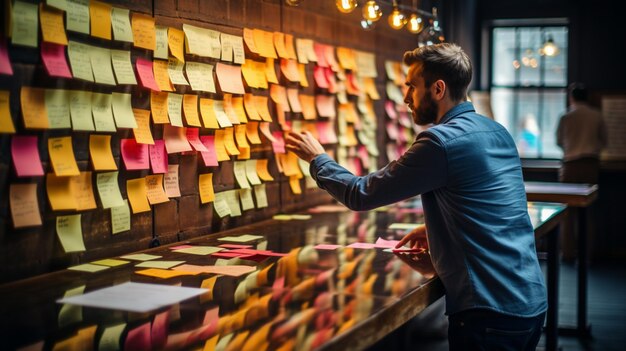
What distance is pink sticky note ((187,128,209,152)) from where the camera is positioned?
288cm

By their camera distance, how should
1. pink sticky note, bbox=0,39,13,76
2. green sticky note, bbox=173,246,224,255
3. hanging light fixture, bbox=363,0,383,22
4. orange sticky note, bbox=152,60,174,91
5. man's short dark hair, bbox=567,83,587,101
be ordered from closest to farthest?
pink sticky note, bbox=0,39,13,76 → green sticky note, bbox=173,246,224,255 → orange sticky note, bbox=152,60,174,91 → hanging light fixture, bbox=363,0,383,22 → man's short dark hair, bbox=567,83,587,101

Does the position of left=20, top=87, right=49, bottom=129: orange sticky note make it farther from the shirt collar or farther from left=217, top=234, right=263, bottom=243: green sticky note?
the shirt collar

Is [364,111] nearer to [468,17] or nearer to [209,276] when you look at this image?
[209,276]

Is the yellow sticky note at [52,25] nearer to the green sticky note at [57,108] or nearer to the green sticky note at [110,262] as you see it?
the green sticky note at [57,108]

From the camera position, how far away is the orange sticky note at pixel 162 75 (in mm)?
2641

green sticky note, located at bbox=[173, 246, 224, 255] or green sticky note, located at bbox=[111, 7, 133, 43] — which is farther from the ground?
green sticky note, located at bbox=[111, 7, 133, 43]

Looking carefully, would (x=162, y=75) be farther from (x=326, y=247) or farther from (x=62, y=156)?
(x=326, y=247)

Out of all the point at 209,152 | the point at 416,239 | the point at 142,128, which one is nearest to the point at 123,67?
the point at 142,128

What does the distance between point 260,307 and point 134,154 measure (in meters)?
0.98

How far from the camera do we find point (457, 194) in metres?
2.24

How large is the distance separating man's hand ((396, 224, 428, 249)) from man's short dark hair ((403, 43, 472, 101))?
0.47m

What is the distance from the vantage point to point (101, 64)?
7.76 ft

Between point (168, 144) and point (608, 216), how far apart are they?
21.3ft

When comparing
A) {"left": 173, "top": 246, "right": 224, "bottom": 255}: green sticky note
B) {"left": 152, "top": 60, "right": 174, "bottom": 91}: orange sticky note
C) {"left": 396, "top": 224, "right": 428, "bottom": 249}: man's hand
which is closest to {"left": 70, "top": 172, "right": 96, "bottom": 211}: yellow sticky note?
{"left": 173, "top": 246, "right": 224, "bottom": 255}: green sticky note
